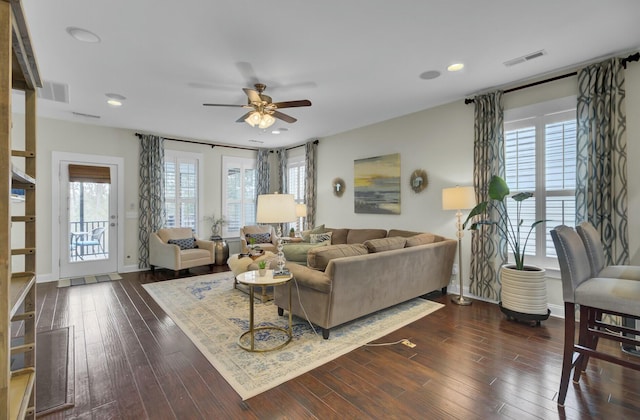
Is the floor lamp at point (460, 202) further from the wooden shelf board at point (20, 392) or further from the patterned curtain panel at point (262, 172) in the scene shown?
the patterned curtain panel at point (262, 172)

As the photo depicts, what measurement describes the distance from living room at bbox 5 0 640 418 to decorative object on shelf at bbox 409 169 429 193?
67 millimetres

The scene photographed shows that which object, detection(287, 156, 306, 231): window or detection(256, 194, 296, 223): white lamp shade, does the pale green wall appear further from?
detection(256, 194, 296, 223): white lamp shade

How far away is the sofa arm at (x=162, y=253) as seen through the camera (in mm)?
5285

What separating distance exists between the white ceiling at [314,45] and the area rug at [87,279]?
111 inches

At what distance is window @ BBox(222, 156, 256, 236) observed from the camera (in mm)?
7148

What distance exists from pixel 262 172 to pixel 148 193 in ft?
8.61

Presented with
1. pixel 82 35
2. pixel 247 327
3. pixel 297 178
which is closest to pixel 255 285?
pixel 247 327

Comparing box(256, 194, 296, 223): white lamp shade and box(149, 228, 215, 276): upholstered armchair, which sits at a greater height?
box(256, 194, 296, 223): white lamp shade

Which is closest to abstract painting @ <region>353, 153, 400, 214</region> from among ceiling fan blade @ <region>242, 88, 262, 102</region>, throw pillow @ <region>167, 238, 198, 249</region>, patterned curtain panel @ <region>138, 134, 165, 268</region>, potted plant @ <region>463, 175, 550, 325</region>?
potted plant @ <region>463, 175, 550, 325</region>

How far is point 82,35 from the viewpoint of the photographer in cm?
262

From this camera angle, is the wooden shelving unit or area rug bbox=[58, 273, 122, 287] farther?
area rug bbox=[58, 273, 122, 287]

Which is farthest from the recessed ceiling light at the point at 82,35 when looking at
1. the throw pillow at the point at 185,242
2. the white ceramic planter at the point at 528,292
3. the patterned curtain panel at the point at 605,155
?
the patterned curtain panel at the point at 605,155

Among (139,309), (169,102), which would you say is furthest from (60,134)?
(139,309)

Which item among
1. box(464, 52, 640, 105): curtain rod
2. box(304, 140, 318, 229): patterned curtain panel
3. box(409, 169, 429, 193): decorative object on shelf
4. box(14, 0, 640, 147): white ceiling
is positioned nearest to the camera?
box(14, 0, 640, 147): white ceiling
